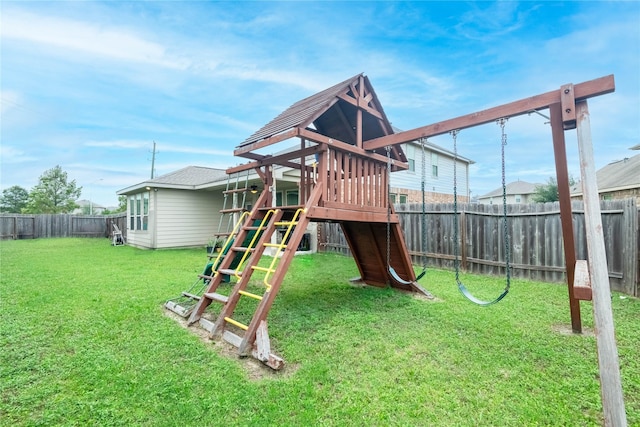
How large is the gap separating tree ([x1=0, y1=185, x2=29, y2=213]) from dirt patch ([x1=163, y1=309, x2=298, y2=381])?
5223 cm

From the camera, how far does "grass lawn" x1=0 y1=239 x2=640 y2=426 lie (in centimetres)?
204

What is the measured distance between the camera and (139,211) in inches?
529

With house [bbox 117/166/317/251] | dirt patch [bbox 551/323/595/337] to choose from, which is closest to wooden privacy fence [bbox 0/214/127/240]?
house [bbox 117/166/317/251]

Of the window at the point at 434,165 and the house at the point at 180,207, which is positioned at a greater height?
the window at the point at 434,165

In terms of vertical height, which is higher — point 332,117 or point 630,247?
point 332,117

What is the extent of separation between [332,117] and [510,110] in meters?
2.78

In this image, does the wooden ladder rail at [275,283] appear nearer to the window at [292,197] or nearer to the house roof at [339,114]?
the house roof at [339,114]

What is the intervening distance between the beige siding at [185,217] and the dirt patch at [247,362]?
9817 millimetres

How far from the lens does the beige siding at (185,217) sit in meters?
12.1

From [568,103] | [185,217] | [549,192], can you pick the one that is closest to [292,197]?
[185,217]

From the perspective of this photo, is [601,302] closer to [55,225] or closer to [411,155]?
[411,155]

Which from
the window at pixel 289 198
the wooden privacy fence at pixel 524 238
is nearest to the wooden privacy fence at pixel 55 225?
the window at pixel 289 198

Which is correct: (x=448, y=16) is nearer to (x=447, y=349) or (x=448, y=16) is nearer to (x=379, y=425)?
(x=447, y=349)

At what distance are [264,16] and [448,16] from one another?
4.82 m
